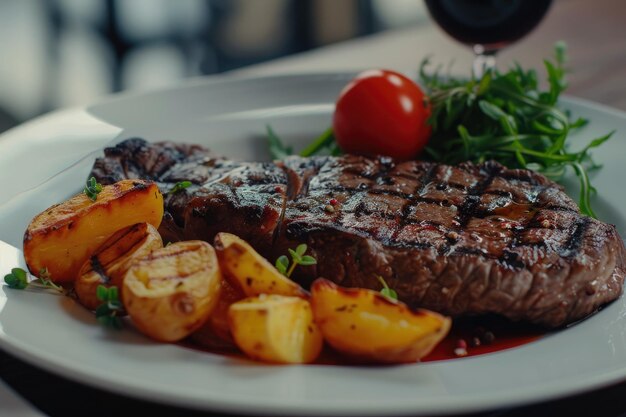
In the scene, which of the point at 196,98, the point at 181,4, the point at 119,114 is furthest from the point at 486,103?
the point at 181,4

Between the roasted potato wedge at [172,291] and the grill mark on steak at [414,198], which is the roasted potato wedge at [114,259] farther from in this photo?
the grill mark on steak at [414,198]

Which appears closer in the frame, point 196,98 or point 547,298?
point 547,298

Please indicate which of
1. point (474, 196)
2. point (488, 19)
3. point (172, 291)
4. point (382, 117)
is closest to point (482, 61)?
point (488, 19)

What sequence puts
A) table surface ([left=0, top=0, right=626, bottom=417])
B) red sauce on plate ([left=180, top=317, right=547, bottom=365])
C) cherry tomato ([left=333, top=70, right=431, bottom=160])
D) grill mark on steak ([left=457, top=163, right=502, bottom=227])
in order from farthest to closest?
table surface ([left=0, top=0, right=626, bottom=417]) < cherry tomato ([left=333, top=70, right=431, bottom=160]) < grill mark on steak ([left=457, top=163, right=502, bottom=227]) < red sauce on plate ([left=180, top=317, right=547, bottom=365])

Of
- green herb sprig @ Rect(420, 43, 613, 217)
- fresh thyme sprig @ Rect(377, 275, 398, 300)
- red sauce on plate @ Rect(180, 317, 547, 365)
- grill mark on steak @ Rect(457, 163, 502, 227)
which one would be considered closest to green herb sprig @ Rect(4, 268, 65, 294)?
red sauce on plate @ Rect(180, 317, 547, 365)

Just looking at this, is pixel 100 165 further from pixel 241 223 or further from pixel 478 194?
pixel 478 194

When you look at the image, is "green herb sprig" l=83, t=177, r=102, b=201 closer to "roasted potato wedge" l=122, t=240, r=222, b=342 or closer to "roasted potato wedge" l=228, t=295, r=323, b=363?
A: "roasted potato wedge" l=122, t=240, r=222, b=342

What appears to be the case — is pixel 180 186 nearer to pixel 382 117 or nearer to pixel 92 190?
pixel 92 190
